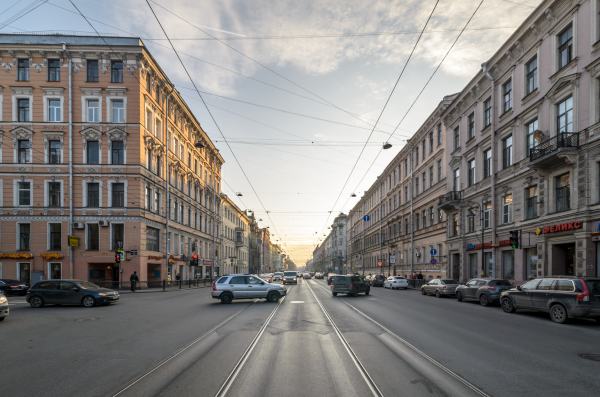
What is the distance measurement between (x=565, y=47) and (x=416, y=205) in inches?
1067

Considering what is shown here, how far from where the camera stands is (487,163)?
3098cm

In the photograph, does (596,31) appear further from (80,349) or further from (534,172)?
(80,349)

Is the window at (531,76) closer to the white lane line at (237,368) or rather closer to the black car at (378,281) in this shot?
the white lane line at (237,368)

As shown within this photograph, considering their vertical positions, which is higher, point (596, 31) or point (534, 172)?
point (596, 31)

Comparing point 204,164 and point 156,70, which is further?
point 204,164

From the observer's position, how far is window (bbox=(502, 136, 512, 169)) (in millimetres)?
27672

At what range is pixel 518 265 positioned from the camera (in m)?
25.5

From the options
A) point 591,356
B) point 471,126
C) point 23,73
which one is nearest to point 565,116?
point 471,126

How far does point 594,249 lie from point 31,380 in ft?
70.6

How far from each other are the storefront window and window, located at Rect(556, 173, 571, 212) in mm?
5801

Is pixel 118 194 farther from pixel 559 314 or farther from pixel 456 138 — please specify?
pixel 559 314

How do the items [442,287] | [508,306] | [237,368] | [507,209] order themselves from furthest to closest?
[507,209], [442,287], [508,306], [237,368]

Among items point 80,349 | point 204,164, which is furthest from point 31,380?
point 204,164

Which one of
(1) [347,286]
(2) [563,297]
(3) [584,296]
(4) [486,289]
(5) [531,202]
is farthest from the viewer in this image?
(1) [347,286]
